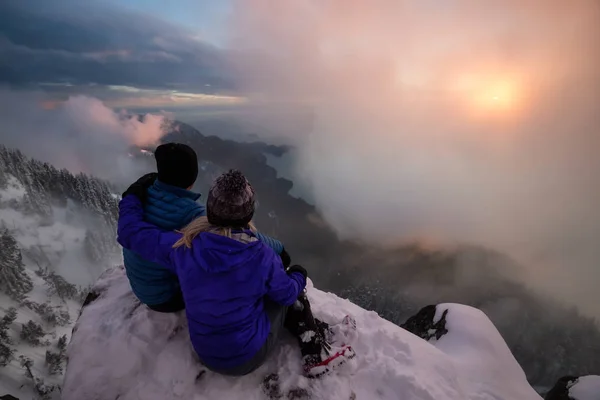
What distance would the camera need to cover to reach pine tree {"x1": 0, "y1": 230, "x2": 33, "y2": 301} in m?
33.1

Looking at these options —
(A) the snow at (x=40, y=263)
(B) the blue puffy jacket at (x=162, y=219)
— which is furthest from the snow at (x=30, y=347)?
(B) the blue puffy jacket at (x=162, y=219)

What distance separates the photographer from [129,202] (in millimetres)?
3748

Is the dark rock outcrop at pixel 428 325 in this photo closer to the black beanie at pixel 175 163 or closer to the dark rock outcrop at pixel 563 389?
the dark rock outcrop at pixel 563 389

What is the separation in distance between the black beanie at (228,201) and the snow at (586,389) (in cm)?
1228

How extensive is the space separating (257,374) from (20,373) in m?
31.6

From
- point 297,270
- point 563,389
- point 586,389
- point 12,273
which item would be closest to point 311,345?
point 297,270

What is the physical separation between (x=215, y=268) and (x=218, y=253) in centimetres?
16

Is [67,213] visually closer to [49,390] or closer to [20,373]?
[20,373]

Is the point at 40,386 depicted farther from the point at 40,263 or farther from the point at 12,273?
the point at 40,263

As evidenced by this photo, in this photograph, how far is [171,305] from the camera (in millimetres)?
Answer: 4570

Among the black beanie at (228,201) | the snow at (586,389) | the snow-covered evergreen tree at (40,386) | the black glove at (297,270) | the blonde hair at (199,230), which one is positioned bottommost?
the snow-covered evergreen tree at (40,386)

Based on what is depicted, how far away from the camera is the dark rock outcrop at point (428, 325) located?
8.45 meters

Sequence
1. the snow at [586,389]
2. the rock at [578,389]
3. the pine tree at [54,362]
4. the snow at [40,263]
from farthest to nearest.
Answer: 1. the pine tree at [54,362]
2. the snow at [40,263]
3. the rock at [578,389]
4. the snow at [586,389]

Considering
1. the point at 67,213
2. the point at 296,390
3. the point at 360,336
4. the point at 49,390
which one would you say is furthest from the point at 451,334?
the point at 67,213
